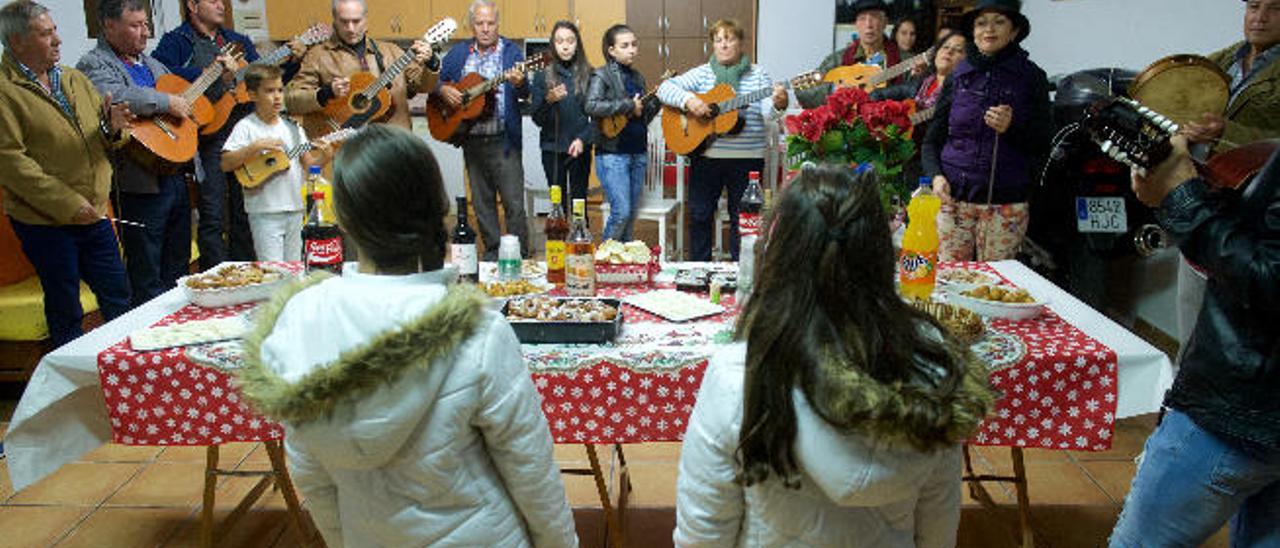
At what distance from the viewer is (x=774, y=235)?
42.8 inches

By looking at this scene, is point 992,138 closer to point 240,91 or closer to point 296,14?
point 240,91

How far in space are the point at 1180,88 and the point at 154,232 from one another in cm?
400

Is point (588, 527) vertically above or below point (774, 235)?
below

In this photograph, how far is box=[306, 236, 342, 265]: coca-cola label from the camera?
2184mm

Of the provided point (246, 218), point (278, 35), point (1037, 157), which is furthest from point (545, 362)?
point (278, 35)

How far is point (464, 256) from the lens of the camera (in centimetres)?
219

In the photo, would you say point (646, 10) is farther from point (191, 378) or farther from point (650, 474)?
point (191, 378)

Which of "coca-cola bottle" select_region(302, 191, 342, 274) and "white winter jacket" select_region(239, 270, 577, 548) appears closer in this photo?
"white winter jacket" select_region(239, 270, 577, 548)

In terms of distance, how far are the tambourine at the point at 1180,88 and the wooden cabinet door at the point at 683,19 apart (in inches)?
169

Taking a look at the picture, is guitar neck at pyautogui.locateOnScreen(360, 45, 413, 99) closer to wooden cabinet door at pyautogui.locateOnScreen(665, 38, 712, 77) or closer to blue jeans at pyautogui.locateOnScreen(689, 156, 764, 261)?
blue jeans at pyautogui.locateOnScreen(689, 156, 764, 261)

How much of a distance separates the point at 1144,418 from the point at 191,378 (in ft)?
10.7

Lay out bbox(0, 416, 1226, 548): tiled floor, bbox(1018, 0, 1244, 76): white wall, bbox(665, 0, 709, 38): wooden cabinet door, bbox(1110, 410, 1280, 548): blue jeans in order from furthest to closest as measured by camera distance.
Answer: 1. bbox(665, 0, 709, 38): wooden cabinet door
2. bbox(1018, 0, 1244, 76): white wall
3. bbox(0, 416, 1226, 548): tiled floor
4. bbox(1110, 410, 1280, 548): blue jeans

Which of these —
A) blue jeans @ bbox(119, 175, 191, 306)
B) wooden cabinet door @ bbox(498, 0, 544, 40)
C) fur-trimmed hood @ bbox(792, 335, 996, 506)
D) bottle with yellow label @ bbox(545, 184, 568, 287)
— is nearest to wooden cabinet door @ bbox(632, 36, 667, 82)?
wooden cabinet door @ bbox(498, 0, 544, 40)

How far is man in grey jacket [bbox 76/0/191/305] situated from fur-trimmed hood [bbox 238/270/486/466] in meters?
2.97
